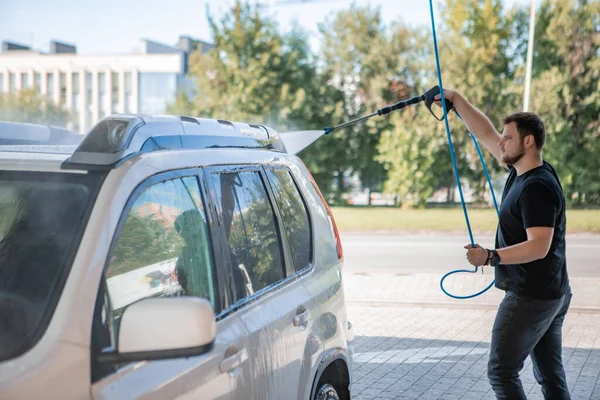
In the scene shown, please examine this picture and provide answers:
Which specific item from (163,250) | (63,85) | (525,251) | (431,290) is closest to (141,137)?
(163,250)

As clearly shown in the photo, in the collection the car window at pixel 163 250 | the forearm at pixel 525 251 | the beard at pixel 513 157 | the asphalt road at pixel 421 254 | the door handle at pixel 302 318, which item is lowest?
the asphalt road at pixel 421 254

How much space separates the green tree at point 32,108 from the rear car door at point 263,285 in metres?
57.0

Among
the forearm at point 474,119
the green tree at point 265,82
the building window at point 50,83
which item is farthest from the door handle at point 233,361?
the building window at point 50,83

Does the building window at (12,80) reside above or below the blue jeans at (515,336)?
above

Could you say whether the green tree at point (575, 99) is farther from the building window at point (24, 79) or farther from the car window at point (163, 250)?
the building window at point (24, 79)

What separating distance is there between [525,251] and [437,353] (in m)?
3.59

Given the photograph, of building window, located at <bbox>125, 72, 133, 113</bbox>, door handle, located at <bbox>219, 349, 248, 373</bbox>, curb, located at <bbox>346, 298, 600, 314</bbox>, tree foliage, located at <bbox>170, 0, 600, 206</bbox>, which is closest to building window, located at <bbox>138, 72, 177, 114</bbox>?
building window, located at <bbox>125, 72, 133, 113</bbox>

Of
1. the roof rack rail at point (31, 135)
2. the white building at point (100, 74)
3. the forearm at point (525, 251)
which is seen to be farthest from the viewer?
the white building at point (100, 74)

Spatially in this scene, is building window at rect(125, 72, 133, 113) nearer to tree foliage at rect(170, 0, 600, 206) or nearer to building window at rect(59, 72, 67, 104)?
building window at rect(59, 72, 67, 104)

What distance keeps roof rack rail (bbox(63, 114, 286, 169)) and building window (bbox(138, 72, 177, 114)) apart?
71288 mm

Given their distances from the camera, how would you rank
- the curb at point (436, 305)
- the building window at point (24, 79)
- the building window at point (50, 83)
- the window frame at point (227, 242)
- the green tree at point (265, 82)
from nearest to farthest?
1. the window frame at point (227, 242)
2. the curb at point (436, 305)
3. the green tree at point (265, 82)
4. the building window at point (50, 83)
5. the building window at point (24, 79)

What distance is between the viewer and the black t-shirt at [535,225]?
398cm

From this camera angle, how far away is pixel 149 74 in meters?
75.6

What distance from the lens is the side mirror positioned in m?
1.86
